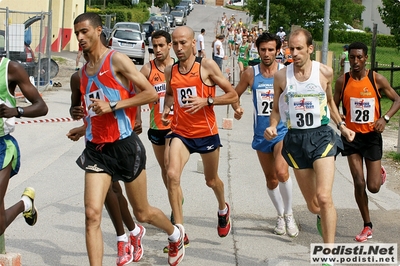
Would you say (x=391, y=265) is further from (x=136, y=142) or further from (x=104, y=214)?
(x=104, y=214)

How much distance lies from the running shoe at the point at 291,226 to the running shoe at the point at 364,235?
2.10 feet

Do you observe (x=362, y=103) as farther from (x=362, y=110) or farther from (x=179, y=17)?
(x=179, y=17)

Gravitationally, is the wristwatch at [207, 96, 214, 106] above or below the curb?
above

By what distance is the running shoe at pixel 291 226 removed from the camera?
26.4 ft

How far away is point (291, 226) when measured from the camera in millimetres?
8086

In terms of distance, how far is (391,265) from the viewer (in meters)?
6.91

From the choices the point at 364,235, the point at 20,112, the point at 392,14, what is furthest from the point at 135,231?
the point at 392,14

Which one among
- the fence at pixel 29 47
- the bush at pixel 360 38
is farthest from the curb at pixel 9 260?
the bush at pixel 360 38

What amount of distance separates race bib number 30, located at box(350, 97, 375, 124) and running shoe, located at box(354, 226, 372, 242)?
119 centimetres

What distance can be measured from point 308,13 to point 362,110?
4036cm

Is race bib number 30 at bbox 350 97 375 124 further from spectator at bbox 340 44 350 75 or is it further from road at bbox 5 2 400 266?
spectator at bbox 340 44 350 75

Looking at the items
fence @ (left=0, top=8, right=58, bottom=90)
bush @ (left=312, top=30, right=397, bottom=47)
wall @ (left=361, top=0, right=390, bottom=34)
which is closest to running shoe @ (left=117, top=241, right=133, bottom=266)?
fence @ (left=0, top=8, right=58, bottom=90)

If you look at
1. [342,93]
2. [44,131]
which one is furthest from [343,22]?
[342,93]

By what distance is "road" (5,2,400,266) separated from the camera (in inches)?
285
